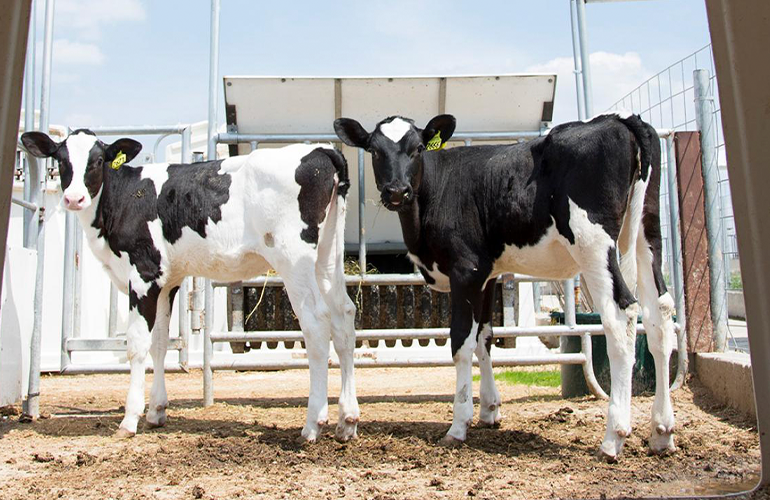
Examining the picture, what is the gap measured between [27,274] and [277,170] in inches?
113

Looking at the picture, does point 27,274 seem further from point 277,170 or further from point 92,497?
point 92,497

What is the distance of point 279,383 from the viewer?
995 cm

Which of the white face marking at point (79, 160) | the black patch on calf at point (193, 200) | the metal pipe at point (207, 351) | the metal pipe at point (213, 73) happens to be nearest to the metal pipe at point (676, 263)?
the black patch on calf at point (193, 200)

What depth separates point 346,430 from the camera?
550 centimetres

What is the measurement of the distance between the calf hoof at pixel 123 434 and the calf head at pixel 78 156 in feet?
6.37

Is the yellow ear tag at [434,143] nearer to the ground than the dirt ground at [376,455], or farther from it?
farther from it

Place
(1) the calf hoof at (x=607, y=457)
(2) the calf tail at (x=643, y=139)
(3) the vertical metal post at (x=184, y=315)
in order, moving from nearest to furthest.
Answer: (1) the calf hoof at (x=607, y=457), (2) the calf tail at (x=643, y=139), (3) the vertical metal post at (x=184, y=315)

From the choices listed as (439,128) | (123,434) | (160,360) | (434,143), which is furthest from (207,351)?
(439,128)

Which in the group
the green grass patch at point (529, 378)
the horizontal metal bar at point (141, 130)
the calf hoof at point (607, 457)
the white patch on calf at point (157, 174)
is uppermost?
the horizontal metal bar at point (141, 130)

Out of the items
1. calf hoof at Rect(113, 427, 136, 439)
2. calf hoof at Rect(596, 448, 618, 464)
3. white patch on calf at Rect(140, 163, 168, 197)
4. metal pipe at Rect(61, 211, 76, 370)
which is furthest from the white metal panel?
calf hoof at Rect(596, 448, 618, 464)

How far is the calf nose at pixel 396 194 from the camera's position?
17.7 ft

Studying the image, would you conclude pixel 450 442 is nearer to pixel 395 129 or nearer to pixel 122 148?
pixel 395 129

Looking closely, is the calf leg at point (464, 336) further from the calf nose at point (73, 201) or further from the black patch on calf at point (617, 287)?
the calf nose at point (73, 201)

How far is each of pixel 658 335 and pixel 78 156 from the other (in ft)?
16.5
